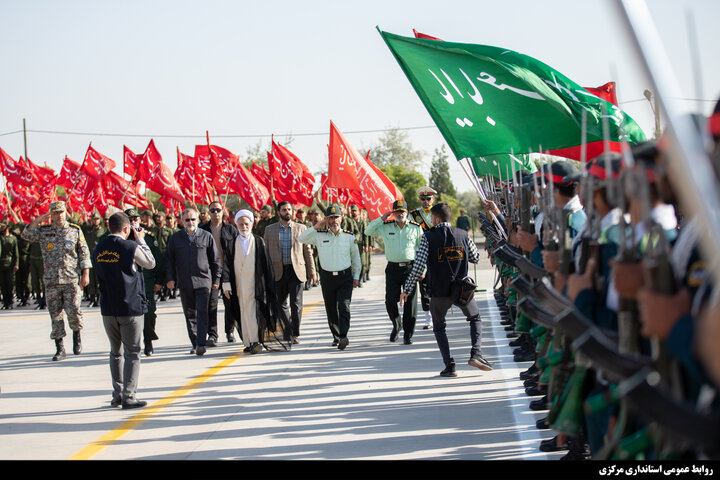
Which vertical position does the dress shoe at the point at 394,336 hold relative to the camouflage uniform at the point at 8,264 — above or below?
below

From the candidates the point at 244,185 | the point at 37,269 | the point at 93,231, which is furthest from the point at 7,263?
the point at 244,185

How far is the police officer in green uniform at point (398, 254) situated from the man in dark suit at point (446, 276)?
208 centimetres

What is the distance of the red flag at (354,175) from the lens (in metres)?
13.5

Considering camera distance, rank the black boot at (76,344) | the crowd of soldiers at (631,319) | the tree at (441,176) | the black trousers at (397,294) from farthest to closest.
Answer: the tree at (441,176), the black boot at (76,344), the black trousers at (397,294), the crowd of soldiers at (631,319)

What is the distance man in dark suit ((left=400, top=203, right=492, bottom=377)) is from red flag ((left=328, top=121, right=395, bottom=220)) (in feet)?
14.4

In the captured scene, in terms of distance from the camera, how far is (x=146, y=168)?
73.5 feet

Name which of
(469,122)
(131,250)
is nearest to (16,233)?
(131,250)

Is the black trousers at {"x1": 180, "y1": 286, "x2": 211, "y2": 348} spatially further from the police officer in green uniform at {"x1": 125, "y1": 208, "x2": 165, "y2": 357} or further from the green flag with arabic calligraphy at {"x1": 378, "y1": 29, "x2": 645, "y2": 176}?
the green flag with arabic calligraphy at {"x1": 378, "y1": 29, "x2": 645, "y2": 176}

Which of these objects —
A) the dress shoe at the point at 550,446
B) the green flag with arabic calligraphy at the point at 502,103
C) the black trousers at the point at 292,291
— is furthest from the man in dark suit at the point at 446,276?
the black trousers at the point at 292,291

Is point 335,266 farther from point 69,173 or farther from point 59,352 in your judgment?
point 69,173

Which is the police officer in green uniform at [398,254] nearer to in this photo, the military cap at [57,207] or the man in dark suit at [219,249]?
the man in dark suit at [219,249]

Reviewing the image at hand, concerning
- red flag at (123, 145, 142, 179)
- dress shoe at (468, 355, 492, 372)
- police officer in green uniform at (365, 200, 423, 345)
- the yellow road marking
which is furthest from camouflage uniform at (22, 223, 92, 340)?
red flag at (123, 145, 142, 179)
